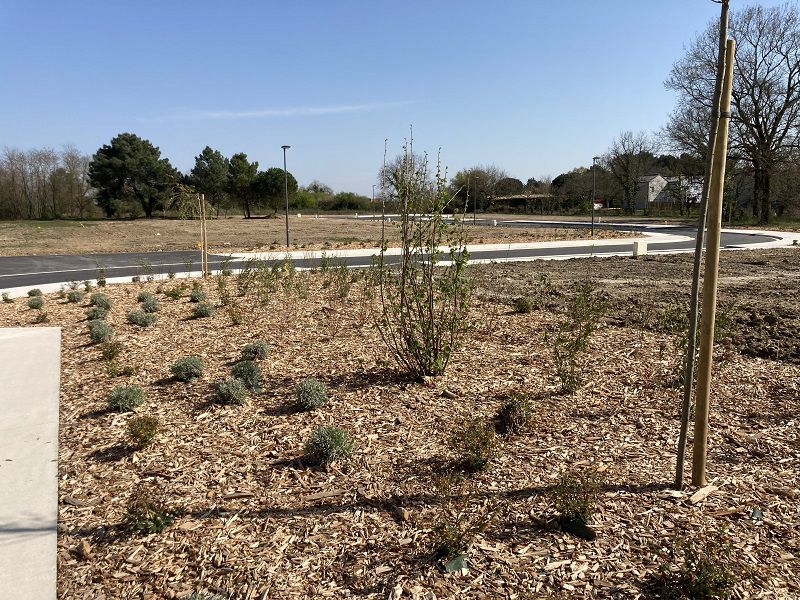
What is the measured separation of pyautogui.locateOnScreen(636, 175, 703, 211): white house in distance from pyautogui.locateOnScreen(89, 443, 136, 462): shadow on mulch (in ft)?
168

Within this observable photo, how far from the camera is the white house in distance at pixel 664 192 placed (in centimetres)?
5105

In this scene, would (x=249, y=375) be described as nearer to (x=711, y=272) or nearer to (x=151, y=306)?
(x=711, y=272)

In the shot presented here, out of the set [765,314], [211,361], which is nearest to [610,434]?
[211,361]

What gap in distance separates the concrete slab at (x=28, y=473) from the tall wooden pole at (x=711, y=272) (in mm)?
3265

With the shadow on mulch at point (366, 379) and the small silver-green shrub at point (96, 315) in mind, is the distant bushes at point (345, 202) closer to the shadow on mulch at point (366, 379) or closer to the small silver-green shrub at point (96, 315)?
the small silver-green shrub at point (96, 315)

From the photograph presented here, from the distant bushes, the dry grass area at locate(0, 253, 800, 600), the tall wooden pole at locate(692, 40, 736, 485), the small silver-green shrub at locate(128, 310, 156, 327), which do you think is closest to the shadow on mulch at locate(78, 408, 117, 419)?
the dry grass area at locate(0, 253, 800, 600)

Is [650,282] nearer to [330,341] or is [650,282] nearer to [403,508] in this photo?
[330,341]

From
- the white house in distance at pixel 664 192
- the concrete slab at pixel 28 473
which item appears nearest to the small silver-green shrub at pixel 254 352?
the concrete slab at pixel 28 473

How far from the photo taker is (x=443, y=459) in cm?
366

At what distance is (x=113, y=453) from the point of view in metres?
3.93

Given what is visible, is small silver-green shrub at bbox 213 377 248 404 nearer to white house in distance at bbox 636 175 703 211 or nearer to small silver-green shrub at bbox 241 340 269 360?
small silver-green shrub at bbox 241 340 269 360

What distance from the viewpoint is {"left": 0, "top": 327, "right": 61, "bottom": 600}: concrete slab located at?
268 centimetres

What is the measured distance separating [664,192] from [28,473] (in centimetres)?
6742

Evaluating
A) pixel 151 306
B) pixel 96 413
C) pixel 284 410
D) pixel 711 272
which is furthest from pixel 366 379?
pixel 151 306
